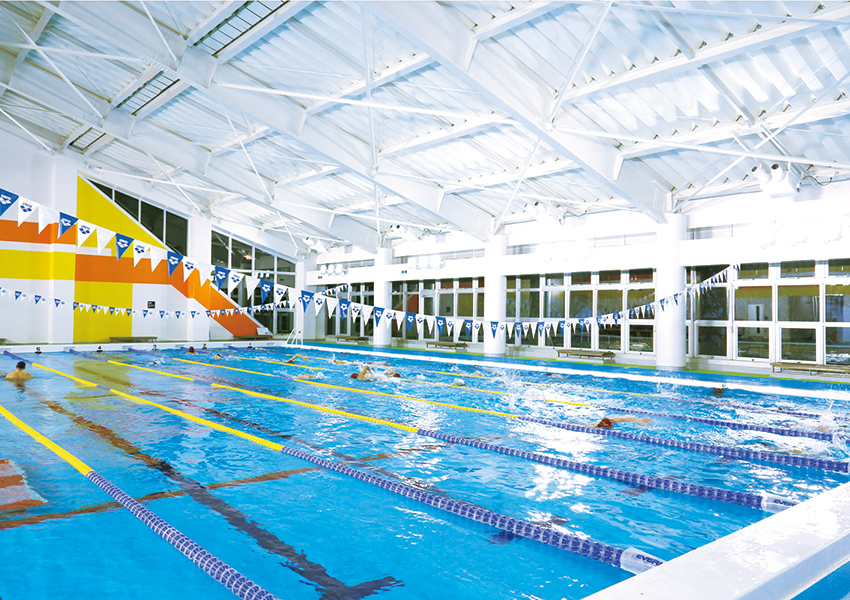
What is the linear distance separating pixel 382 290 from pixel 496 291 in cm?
585

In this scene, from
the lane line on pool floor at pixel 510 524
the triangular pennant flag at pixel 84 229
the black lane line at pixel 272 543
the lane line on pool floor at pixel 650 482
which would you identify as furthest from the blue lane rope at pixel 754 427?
the triangular pennant flag at pixel 84 229

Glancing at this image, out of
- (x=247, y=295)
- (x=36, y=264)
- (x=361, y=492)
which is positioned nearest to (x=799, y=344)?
(x=361, y=492)

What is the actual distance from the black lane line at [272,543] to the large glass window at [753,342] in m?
13.6

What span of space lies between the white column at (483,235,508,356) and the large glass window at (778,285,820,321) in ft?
25.3

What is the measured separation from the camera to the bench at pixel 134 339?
2225 centimetres

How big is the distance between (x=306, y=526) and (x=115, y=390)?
855 centimetres

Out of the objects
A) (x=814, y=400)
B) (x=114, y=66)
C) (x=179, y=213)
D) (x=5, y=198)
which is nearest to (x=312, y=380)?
(x=5, y=198)

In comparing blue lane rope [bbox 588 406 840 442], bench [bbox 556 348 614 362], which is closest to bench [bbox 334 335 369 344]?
bench [bbox 556 348 614 362]

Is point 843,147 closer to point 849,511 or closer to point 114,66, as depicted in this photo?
point 849,511

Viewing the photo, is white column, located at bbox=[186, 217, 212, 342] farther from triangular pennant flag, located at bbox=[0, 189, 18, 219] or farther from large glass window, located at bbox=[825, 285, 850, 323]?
large glass window, located at bbox=[825, 285, 850, 323]

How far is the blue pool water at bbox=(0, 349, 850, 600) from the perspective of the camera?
11.0 ft

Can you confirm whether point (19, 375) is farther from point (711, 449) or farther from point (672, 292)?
point (672, 292)

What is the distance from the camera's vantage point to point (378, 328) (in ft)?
75.3

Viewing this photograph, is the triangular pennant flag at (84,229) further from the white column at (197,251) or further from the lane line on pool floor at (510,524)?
the white column at (197,251)
